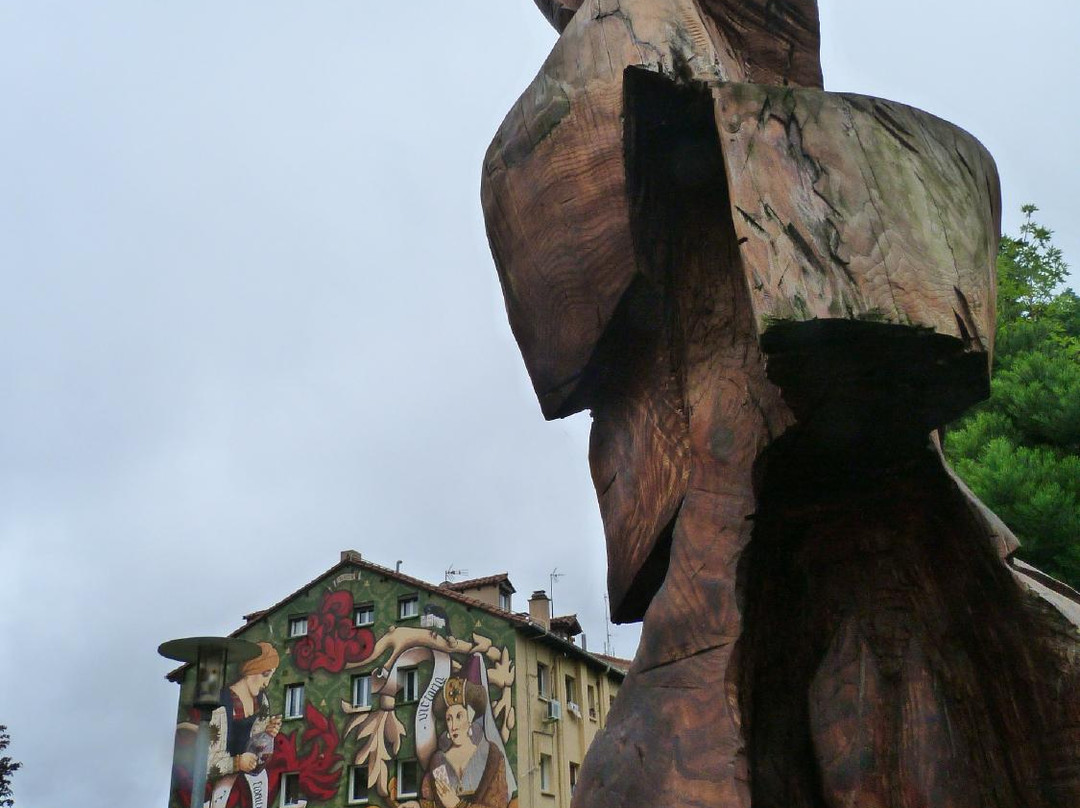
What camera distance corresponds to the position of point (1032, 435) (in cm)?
782

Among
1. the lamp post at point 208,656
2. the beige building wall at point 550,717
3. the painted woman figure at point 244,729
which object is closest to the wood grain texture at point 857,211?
the lamp post at point 208,656

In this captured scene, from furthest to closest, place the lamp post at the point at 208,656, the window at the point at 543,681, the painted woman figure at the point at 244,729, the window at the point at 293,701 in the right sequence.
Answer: the window at the point at 293,701, the painted woman figure at the point at 244,729, the window at the point at 543,681, the lamp post at the point at 208,656

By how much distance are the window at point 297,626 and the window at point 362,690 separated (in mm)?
1871

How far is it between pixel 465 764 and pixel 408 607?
358 cm

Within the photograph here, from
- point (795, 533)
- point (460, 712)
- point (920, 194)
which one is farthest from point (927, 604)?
point (460, 712)

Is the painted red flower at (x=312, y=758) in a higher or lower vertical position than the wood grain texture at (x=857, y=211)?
higher

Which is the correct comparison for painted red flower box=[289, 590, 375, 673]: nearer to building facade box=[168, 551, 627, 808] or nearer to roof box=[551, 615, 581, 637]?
building facade box=[168, 551, 627, 808]

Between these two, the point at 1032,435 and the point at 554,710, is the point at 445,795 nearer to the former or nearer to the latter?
the point at 554,710

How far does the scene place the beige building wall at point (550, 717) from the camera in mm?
20188

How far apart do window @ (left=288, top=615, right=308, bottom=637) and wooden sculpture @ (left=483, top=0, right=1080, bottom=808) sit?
21662 millimetres

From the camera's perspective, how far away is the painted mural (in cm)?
2009

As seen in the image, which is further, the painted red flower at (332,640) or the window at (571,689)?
the window at (571,689)

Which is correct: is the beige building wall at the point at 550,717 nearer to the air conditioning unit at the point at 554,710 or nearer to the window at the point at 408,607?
the air conditioning unit at the point at 554,710

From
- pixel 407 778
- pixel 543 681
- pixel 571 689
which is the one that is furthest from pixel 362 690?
pixel 571 689
